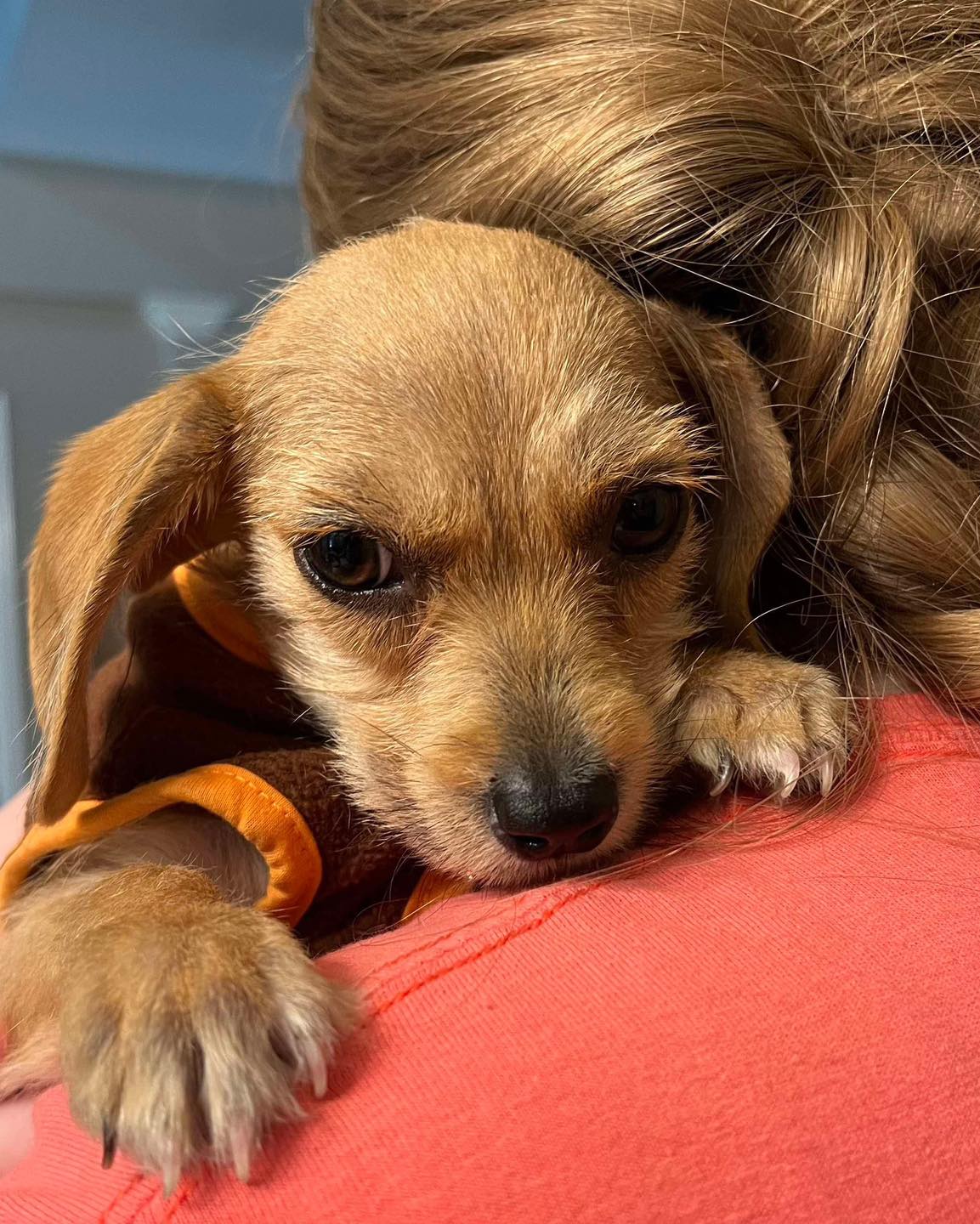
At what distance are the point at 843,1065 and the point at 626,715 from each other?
21.2 inches

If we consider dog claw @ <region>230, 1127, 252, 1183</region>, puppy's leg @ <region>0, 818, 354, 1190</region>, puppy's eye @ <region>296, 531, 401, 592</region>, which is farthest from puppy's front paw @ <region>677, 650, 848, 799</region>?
dog claw @ <region>230, 1127, 252, 1183</region>

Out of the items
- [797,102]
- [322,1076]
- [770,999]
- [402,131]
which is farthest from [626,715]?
[402,131]

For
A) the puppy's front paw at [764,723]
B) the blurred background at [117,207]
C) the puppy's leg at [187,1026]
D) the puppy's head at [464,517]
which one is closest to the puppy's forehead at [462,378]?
the puppy's head at [464,517]

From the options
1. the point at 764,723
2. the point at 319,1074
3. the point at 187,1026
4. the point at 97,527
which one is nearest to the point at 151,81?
the point at 97,527

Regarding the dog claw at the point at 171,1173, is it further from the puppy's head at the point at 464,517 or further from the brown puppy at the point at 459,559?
the puppy's head at the point at 464,517

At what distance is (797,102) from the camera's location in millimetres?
1410

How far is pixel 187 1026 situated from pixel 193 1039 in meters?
0.01

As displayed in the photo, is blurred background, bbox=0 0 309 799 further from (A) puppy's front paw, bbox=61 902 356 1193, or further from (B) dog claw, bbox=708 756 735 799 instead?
(A) puppy's front paw, bbox=61 902 356 1193

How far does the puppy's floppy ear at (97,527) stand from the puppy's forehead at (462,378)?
141 mm

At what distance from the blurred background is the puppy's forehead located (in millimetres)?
1934

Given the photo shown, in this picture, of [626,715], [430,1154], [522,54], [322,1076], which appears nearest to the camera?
[430,1154]

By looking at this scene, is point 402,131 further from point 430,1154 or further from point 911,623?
point 430,1154

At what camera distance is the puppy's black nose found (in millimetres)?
1211

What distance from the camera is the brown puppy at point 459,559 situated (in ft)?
4.26
